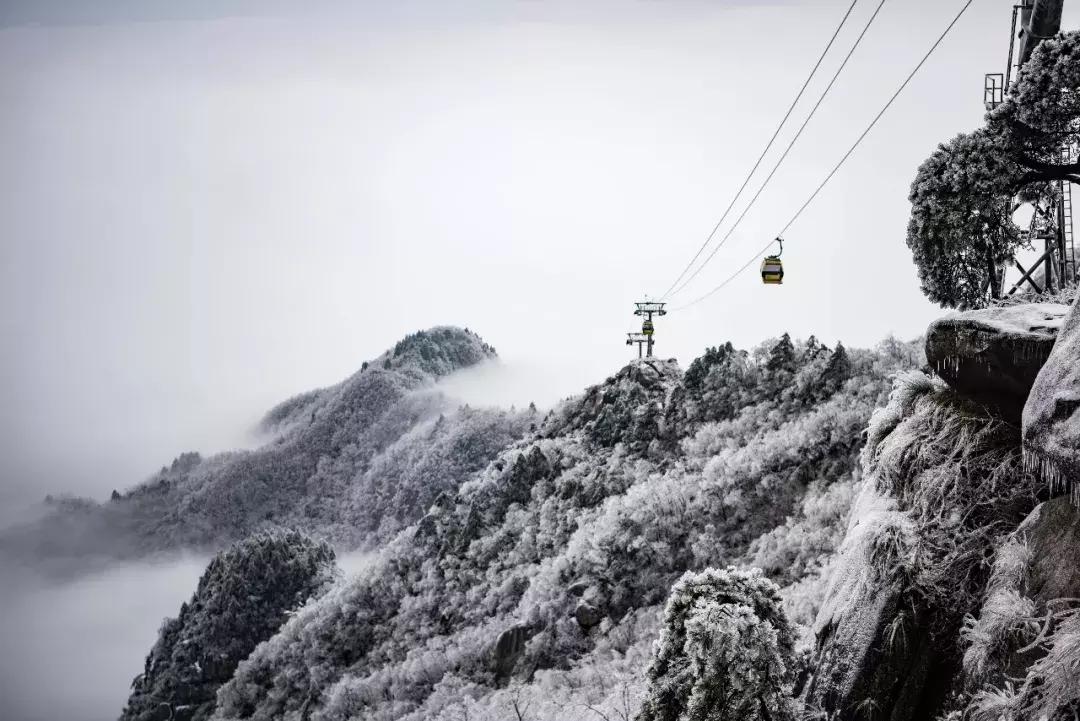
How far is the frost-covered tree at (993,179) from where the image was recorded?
56.7 ft

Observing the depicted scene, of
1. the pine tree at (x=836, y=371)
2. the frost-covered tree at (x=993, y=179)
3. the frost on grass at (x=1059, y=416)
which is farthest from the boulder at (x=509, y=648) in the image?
the frost on grass at (x=1059, y=416)

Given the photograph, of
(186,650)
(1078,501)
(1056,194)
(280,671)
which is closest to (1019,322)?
(1078,501)

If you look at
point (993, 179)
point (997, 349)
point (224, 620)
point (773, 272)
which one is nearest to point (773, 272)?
point (773, 272)

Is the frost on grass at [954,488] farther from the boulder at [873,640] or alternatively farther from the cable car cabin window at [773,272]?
the cable car cabin window at [773,272]

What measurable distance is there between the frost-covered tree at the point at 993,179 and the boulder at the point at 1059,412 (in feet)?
43.0

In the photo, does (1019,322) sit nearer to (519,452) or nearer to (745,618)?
(745,618)

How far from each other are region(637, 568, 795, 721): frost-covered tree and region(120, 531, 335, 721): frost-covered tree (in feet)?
236

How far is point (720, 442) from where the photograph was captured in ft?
141

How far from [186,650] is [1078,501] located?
8828 centimetres

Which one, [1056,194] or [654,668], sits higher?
[1056,194]

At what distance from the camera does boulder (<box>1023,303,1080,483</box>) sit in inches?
261

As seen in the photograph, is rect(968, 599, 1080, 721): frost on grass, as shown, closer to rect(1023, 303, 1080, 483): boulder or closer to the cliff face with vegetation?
the cliff face with vegetation

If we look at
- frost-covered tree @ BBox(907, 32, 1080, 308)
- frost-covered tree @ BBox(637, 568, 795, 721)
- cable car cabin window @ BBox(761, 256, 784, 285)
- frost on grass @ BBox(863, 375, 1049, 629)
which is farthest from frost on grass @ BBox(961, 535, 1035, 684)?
cable car cabin window @ BBox(761, 256, 784, 285)

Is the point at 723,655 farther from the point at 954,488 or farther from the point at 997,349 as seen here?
the point at 997,349
